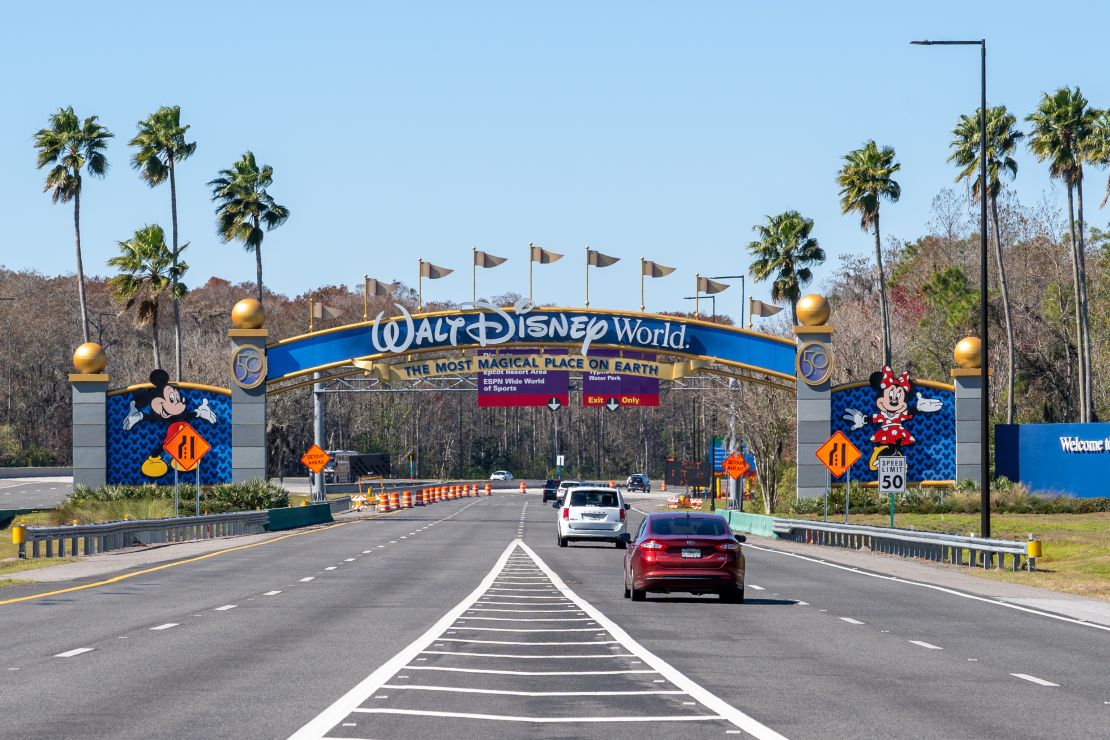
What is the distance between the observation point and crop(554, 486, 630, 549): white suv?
140 feet

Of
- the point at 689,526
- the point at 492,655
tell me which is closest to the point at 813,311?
the point at 689,526

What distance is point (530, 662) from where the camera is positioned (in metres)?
15.7

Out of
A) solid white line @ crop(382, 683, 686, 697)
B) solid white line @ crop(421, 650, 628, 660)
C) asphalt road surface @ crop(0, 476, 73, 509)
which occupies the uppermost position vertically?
solid white line @ crop(382, 683, 686, 697)

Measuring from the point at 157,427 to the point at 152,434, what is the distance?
32 cm

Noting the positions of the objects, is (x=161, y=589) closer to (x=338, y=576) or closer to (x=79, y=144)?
(x=338, y=576)

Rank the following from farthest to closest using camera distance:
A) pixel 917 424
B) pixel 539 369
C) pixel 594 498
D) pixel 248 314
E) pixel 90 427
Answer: pixel 539 369, pixel 248 314, pixel 90 427, pixel 917 424, pixel 594 498

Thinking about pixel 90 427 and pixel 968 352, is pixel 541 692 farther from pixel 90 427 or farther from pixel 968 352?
pixel 90 427

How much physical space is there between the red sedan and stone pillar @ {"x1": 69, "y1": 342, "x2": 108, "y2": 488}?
3994 centimetres

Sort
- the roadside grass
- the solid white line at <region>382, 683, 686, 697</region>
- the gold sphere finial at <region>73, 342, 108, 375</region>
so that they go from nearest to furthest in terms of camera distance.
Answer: the solid white line at <region>382, 683, 686, 697</region> < the roadside grass < the gold sphere finial at <region>73, 342, 108, 375</region>

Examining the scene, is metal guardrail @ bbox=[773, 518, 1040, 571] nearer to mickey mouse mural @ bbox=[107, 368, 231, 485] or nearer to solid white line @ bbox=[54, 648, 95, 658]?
mickey mouse mural @ bbox=[107, 368, 231, 485]

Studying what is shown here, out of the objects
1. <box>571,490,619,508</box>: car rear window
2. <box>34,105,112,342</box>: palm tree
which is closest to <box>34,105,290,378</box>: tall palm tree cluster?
<box>34,105,112,342</box>: palm tree

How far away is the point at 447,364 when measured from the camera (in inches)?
2510

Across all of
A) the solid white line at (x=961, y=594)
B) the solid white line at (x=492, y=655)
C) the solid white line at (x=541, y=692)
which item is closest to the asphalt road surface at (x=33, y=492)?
the solid white line at (x=961, y=594)

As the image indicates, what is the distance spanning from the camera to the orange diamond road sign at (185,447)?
47.8 metres
